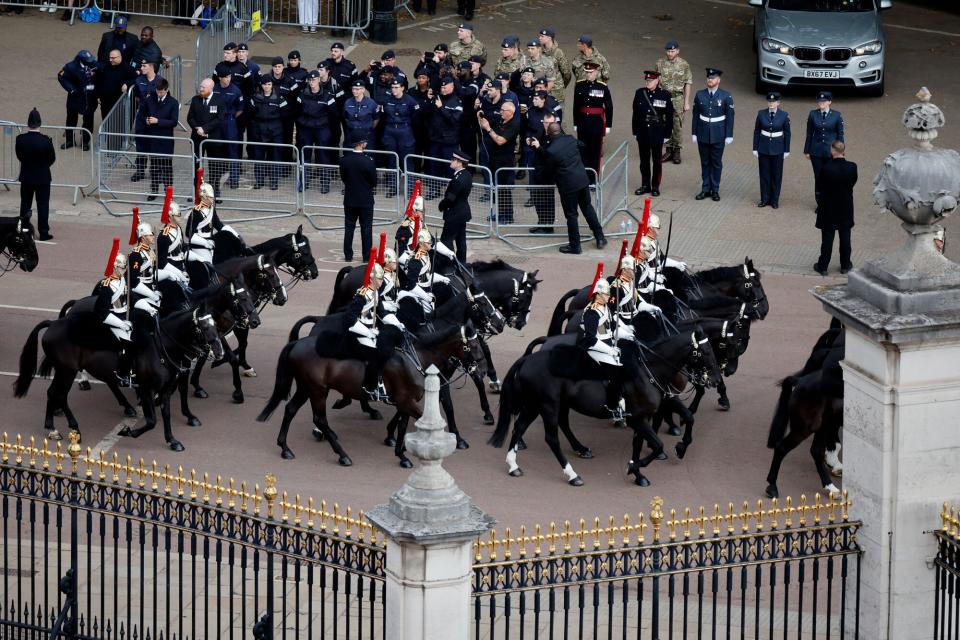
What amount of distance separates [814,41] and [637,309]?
1191 centimetres

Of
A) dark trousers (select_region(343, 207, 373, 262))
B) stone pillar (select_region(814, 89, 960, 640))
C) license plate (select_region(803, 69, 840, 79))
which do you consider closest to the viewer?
stone pillar (select_region(814, 89, 960, 640))

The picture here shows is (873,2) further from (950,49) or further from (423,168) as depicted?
(423,168)

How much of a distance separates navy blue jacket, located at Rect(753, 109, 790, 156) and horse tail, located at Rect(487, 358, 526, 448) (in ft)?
28.9

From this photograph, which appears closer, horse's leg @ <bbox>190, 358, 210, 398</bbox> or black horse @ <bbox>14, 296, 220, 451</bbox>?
black horse @ <bbox>14, 296, 220, 451</bbox>

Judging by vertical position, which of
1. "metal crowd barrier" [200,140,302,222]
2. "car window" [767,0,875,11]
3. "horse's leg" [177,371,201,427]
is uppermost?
"car window" [767,0,875,11]

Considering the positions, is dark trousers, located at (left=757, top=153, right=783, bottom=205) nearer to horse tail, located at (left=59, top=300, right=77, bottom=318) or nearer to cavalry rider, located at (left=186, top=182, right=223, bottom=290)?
cavalry rider, located at (left=186, top=182, right=223, bottom=290)

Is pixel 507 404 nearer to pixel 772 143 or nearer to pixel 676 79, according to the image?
pixel 772 143

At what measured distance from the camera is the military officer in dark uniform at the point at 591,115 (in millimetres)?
25922

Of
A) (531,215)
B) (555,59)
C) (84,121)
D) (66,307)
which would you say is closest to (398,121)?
(531,215)

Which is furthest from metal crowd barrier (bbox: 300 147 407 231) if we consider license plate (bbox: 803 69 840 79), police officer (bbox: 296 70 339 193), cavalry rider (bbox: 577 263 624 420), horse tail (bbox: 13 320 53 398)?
cavalry rider (bbox: 577 263 624 420)

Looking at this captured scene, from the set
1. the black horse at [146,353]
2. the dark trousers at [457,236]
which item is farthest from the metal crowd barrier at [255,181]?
the black horse at [146,353]

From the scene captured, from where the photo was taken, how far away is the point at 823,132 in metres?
25.0

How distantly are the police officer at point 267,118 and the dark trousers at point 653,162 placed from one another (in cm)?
489

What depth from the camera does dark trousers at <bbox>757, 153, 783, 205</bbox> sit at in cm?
2561
